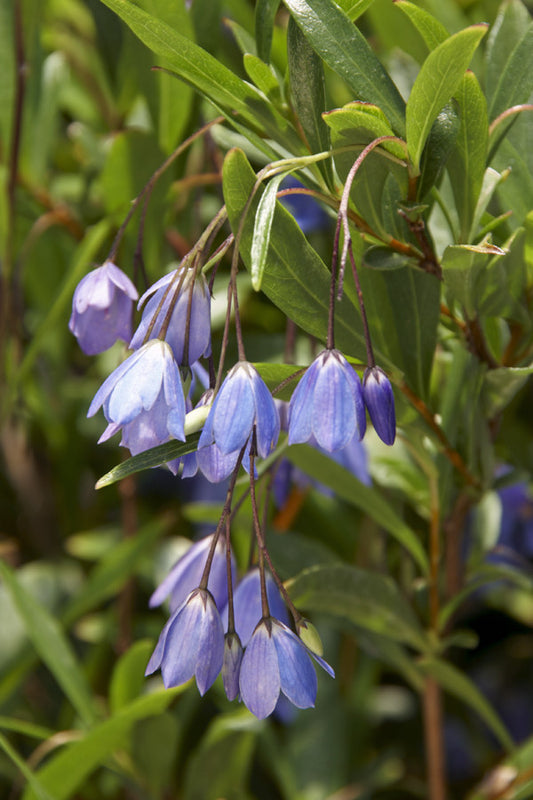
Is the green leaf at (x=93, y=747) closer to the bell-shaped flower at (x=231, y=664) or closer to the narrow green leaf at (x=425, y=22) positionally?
the bell-shaped flower at (x=231, y=664)

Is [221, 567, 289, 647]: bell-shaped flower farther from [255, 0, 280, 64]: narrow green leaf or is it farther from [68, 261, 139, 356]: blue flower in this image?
[255, 0, 280, 64]: narrow green leaf

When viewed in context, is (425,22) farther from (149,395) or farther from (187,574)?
(187,574)

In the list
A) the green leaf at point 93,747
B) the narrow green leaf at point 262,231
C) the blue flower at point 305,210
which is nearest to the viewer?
the narrow green leaf at point 262,231

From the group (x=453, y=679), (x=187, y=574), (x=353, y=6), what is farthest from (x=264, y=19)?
(x=453, y=679)

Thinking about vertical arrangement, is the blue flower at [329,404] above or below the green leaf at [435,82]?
below

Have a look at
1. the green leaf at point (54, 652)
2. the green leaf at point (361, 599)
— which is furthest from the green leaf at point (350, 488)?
the green leaf at point (54, 652)
